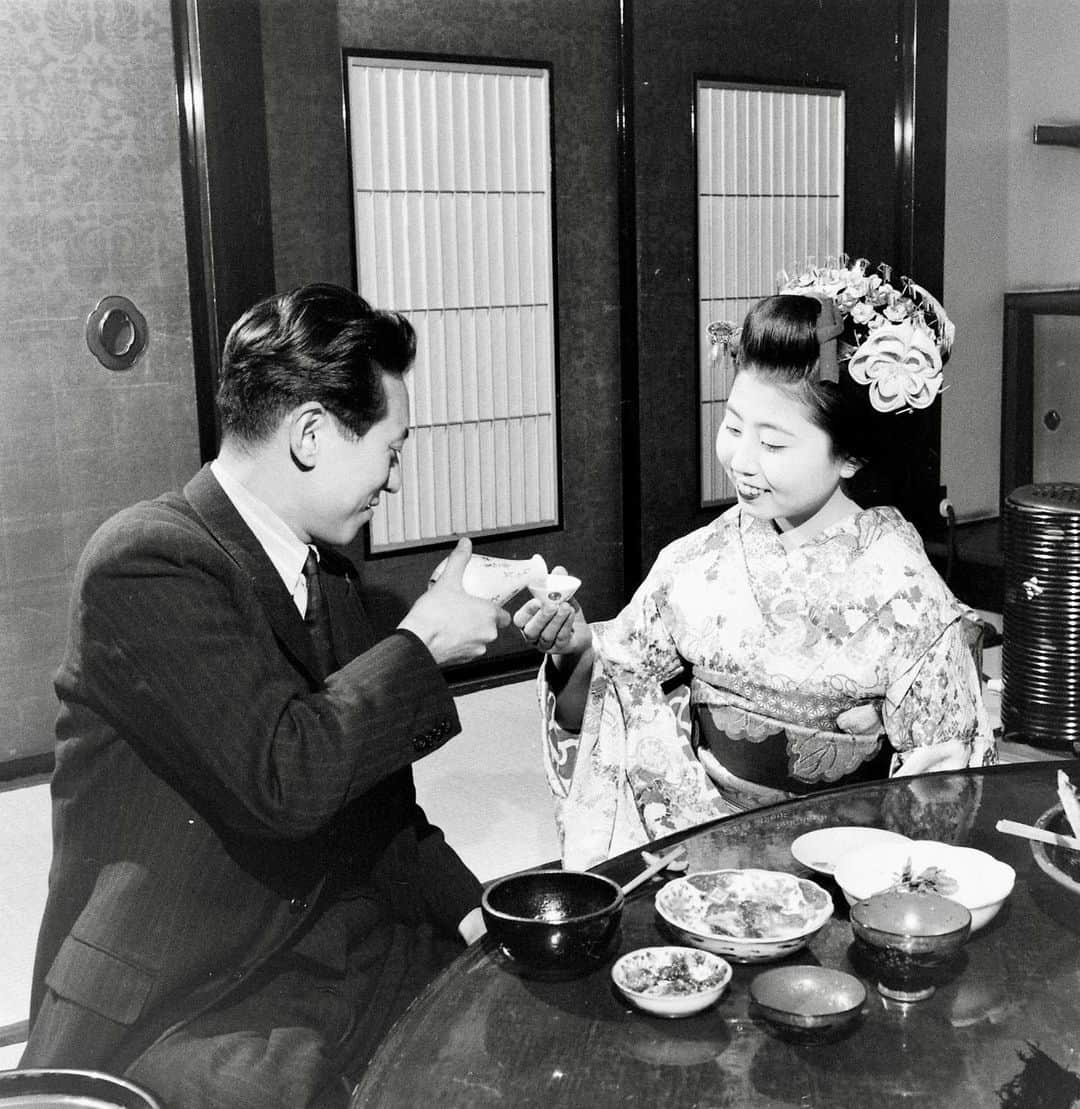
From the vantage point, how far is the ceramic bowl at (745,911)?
140cm

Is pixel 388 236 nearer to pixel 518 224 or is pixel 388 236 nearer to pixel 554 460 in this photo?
pixel 518 224

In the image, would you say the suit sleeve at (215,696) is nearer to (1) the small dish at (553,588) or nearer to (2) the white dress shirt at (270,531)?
(2) the white dress shirt at (270,531)

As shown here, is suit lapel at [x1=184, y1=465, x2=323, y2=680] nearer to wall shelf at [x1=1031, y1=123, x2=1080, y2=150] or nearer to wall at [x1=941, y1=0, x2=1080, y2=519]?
wall at [x1=941, y1=0, x2=1080, y2=519]

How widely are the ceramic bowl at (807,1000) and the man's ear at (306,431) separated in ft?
2.86

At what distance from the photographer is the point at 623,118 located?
4828mm

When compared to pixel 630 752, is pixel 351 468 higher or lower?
higher

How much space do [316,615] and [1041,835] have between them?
3.24ft

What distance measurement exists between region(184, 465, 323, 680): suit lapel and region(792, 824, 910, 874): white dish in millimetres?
669

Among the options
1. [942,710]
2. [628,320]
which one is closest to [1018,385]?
[628,320]

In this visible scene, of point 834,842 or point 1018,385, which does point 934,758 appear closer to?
point 834,842

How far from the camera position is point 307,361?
1799 mm

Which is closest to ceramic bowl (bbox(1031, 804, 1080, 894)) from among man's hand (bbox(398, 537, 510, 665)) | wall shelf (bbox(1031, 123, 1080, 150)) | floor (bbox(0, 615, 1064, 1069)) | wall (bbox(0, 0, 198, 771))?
man's hand (bbox(398, 537, 510, 665))

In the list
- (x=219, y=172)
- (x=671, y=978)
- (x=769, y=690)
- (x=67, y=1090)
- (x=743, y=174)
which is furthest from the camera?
(x=743, y=174)

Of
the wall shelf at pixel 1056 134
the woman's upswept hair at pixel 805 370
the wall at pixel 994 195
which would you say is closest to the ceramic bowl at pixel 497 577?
the woman's upswept hair at pixel 805 370
